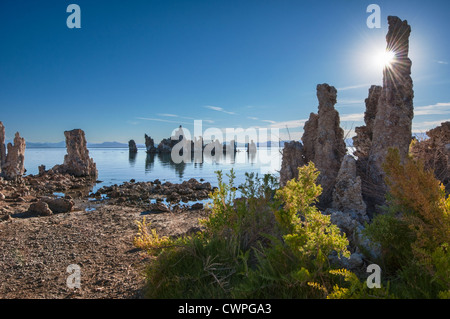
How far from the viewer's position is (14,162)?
24891mm

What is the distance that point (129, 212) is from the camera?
1213 centimetres

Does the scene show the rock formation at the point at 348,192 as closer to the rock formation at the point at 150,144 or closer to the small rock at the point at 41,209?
the small rock at the point at 41,209

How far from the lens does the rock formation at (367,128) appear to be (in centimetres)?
1013

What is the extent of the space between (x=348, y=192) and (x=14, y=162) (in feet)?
93.2

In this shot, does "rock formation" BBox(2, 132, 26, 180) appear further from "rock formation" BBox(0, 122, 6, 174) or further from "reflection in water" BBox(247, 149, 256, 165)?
"reflection in water" BBox(247, 149, 256, 165)

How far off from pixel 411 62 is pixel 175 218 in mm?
10009

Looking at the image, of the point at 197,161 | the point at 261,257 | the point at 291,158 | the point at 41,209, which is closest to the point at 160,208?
the point at 41,209

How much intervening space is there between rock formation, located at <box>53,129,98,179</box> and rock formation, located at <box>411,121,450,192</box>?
2979 centimetres

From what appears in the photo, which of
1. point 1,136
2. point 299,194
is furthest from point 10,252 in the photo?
point 1,136

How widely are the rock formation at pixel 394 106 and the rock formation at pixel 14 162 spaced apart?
2843 cm

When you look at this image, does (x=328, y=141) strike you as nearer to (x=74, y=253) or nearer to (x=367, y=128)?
(x=367, y=128)

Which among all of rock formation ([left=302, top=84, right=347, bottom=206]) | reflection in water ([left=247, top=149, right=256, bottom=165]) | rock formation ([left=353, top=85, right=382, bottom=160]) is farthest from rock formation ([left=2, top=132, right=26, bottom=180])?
reflection in water ([left=247, top=149, right=256, bottom=165])

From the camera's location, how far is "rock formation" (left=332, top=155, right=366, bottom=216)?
7762 mm

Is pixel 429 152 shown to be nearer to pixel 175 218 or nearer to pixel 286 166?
pixel 286 166
